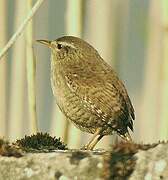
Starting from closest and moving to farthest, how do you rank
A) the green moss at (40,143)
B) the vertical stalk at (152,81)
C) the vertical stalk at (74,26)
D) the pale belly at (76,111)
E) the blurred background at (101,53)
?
the green moss at (40,143)
the pale belly at (76,111)
the vertical stalk at (74,26)
the blurred background at (101,53)
the vertical stalk at (152,81)

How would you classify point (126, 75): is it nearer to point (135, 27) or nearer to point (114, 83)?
point (135, 27)

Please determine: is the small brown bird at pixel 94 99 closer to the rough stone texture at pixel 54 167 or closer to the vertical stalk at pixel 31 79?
the vertical stalk at pixel 31 79

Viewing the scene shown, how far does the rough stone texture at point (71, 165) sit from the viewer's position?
1701 mm

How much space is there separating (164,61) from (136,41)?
1.30m

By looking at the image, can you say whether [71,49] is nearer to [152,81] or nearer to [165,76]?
[165,76]

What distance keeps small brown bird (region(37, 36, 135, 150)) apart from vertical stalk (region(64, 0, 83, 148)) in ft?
1.56

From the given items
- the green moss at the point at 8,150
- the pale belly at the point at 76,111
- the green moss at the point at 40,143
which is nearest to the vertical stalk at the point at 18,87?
the pale belly at the point at 76,111

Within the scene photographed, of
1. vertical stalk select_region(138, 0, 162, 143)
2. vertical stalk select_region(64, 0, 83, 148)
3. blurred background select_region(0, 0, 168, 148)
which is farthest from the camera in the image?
vertical stalk select_region(138, 0, 162, 143)

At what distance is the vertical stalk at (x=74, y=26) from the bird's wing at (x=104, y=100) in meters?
0.61

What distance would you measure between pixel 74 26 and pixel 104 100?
0.80 m

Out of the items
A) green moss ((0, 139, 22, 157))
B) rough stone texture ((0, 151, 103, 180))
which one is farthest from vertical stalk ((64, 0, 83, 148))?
rough stone texture ((0, 151, 103, 180))

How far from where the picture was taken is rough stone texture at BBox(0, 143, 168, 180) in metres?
1.70

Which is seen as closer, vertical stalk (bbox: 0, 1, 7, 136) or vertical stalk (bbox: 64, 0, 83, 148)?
vertical stalk (bbox: 64, 0, 83, 148)

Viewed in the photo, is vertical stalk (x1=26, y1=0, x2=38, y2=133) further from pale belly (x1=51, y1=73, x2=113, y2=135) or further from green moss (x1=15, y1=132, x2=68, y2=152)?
green moss (x1=15, y1=132, x2=68, y2=152)
